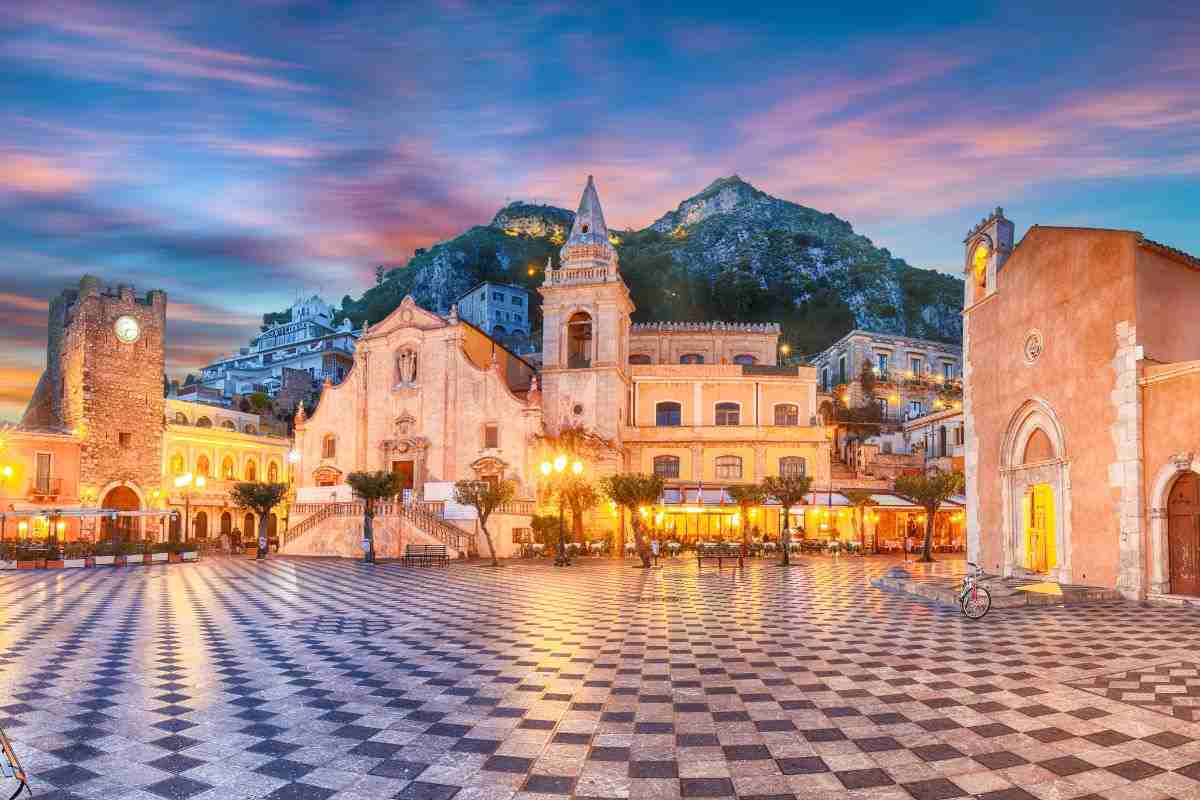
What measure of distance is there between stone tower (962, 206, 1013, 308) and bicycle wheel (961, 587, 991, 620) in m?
12.1

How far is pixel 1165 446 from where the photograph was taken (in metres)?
17.0

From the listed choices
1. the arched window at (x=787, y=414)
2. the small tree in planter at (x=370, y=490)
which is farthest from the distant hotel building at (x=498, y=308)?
the small tree in planter at (x=370, y=490)

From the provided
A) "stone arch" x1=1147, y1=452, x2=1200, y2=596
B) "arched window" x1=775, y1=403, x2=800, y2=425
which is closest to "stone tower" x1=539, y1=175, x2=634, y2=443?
"arched window" x1=775, y1=403, x2=800, y2=425

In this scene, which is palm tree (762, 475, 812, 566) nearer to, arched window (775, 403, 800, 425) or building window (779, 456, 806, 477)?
building window (779, 456, 806, 477)

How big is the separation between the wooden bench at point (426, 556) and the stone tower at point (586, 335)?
40.0 feet

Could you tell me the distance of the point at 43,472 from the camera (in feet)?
131

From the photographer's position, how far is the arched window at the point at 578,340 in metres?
42.1

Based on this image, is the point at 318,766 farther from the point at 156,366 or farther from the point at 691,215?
the point at 691,215

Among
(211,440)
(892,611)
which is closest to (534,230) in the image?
(211,440)

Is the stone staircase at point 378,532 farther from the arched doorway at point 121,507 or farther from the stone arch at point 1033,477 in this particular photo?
the stone arch at point 1033,477

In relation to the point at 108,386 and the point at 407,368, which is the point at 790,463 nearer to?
the point at 407,368

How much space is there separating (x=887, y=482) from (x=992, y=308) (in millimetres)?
23114

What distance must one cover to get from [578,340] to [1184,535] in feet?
100

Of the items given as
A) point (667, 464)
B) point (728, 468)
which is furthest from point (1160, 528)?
point (667, 464)
